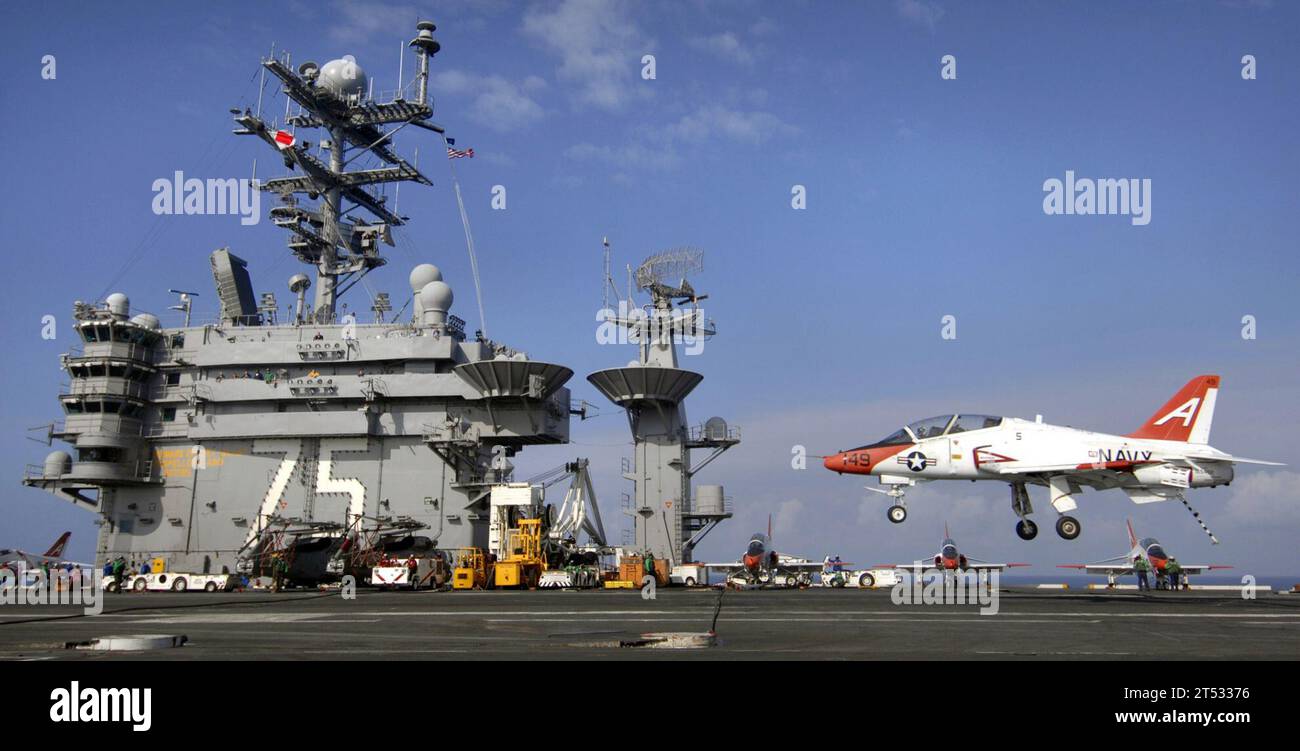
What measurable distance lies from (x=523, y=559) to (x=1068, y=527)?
24.5 m

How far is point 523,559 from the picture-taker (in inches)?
1538

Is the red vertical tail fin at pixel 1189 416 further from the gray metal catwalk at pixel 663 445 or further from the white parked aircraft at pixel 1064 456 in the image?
the gray metal catwalk at pixel 663 445

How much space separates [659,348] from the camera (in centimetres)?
5091

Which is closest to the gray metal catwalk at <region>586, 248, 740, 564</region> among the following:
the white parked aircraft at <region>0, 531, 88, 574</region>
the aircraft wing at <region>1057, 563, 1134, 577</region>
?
the aircraft wing at <region>1057, 563, 1134, 577</region>

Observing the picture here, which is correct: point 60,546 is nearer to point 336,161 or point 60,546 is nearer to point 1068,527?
point 336,161

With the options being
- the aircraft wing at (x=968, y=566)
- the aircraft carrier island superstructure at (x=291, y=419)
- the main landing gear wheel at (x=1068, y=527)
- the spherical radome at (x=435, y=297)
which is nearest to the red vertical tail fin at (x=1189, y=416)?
the main landing gear wheel at (x=1068, y=527)

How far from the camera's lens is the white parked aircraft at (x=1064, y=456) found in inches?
870

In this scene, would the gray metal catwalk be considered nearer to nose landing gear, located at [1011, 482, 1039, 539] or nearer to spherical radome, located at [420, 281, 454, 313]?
spherical radome, located at [420, 281, 454, 313]

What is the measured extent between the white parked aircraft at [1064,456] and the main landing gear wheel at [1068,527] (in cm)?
2

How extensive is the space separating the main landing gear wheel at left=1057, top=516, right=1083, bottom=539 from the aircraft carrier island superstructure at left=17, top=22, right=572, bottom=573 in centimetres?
3000

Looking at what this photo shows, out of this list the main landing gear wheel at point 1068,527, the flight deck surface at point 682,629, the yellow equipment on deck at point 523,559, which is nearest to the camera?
the flight deck surface at point 682,629

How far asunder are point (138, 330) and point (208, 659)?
47736 millimetres

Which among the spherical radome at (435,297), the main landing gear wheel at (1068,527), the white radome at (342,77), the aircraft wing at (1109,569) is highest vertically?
the white radome at (342,77)
